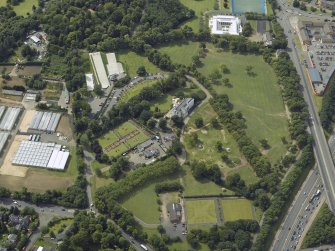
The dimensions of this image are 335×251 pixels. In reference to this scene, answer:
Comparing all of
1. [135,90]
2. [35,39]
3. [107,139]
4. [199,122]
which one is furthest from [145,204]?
[35,39]

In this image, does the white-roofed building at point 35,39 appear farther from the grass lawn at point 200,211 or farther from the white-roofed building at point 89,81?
the grass lawn at point 200,211

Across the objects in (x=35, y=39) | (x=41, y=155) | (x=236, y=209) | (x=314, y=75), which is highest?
(x=35, y=39)

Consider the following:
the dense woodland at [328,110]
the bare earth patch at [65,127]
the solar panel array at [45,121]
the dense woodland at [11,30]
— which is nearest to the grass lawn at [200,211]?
the bare earth patch at [65,127]

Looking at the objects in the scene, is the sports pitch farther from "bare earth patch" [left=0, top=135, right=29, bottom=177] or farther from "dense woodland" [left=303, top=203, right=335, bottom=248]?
"dense woodland" [left=303, top=203, right=335, bottom=248]

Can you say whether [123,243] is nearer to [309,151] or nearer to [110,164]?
[110,164]

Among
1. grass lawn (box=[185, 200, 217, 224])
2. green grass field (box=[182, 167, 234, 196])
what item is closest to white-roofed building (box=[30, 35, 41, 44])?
green grass field (box=[182, 167, 234, 196])

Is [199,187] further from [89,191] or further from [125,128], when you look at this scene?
[125,128]

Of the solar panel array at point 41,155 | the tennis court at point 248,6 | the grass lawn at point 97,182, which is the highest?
the tennis court at point 248,6
